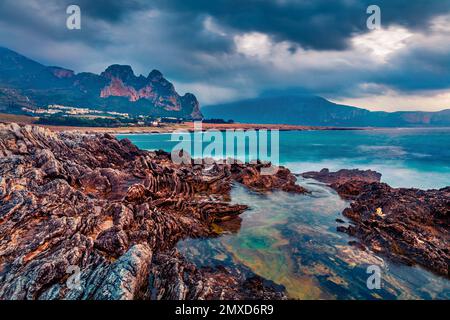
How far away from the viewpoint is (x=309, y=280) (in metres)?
15.2

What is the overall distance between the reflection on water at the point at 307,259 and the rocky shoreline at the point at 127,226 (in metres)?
1.18

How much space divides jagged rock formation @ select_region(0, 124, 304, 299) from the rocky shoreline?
0.16 feet

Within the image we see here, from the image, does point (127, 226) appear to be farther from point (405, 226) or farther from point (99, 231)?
point (405, 226)

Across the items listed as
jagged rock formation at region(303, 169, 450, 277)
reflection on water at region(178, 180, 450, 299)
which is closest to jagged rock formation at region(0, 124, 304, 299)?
reflection on water at region(178, 180, 450, 299)

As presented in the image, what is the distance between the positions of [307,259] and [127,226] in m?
12.1

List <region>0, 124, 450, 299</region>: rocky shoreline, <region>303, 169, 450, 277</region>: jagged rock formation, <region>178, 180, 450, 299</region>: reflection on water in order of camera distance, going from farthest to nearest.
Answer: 1. <region>303, 169, 450, 277</region>: jagged rock formation
2. <region>178, 180, 450, 299</region>: reflection on water
3. <region>0, 124, 450, 299</region>: rocky shoreline

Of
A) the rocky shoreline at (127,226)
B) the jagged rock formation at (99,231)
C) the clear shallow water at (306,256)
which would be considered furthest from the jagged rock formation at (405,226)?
the jagged rock formation at (99,231)

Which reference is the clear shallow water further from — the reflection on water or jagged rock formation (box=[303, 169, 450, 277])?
jagged rock formation (box=[303, 169, 450, 277])

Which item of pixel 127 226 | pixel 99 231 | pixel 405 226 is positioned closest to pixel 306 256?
pixel 405 226

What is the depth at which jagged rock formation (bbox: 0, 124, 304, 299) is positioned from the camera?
10.9m
